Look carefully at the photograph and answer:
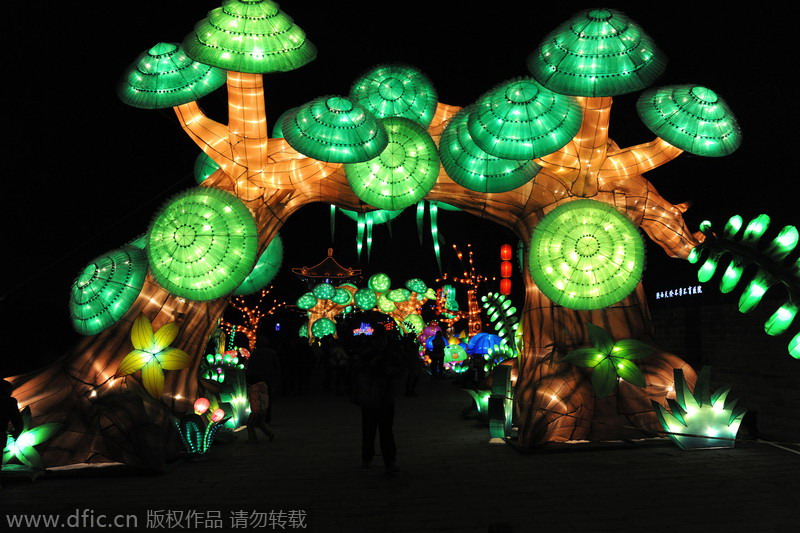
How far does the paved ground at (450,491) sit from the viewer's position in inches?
171

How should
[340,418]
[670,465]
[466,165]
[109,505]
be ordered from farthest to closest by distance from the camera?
[340,418] → [466,165] → [670,465] → [109,505]

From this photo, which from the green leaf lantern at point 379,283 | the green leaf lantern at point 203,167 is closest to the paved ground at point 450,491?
the green leaf lantern at point 203,167

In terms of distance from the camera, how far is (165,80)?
6.79 metres

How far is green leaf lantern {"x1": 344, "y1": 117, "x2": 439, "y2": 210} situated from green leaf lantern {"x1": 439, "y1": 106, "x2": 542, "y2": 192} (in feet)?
0.65

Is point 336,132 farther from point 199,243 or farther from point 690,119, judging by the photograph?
point 690,119

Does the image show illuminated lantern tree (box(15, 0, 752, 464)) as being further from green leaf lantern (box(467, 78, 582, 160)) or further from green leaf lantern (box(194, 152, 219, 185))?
green leaf lantern (box(194, 152, 219, 185))

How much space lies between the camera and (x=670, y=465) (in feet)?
19.4

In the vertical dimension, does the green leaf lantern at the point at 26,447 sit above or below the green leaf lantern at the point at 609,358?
below

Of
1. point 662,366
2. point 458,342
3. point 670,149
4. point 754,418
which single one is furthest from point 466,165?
point 458,342

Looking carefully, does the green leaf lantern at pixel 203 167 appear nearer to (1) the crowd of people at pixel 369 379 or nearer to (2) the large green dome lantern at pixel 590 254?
(1) the crowd of people at pixel 369 379

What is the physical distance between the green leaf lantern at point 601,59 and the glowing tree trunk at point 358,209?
4.66ft

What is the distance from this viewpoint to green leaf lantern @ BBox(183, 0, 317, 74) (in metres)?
6.07

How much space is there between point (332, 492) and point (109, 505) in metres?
1.62

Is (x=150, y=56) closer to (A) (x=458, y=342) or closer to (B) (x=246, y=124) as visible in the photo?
(B) (x=246, y=124)
